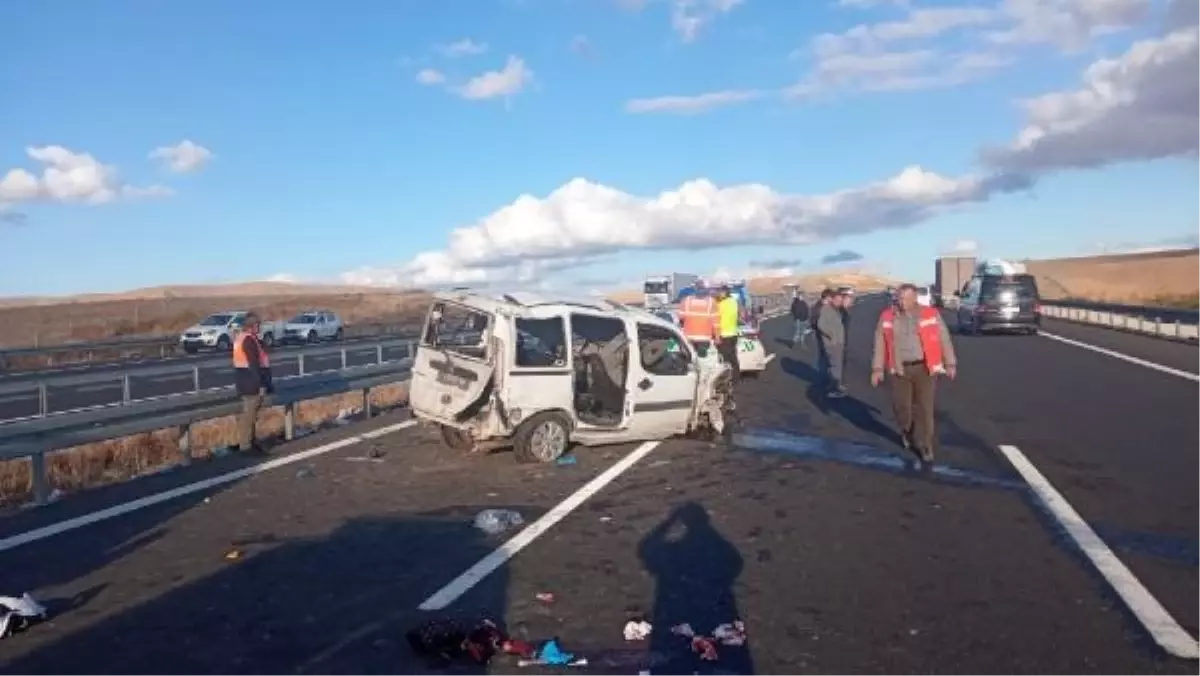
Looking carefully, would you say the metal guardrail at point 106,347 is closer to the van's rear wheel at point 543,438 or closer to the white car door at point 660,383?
the white car door at point 660,383

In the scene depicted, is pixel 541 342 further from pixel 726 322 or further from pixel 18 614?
pixel 726 322

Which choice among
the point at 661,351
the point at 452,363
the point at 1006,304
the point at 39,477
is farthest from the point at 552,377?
the point at 1006,304

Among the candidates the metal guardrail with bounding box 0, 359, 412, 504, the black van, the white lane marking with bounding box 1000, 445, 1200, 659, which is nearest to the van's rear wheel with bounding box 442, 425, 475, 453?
the metal guardrail with bounding box 0, 359, 412, 504

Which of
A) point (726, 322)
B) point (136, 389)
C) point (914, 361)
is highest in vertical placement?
point (726, 322)

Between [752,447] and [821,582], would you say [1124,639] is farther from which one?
[752,447]

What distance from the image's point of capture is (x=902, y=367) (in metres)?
12.8

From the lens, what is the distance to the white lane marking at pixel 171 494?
9.33 m

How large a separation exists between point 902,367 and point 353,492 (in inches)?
228

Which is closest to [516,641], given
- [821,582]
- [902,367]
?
[821,582]

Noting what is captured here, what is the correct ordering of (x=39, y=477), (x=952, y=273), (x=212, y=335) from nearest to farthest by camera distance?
1. (x=39, y=477)
2. (x=212, y=335)
3. (x=952, y=273)

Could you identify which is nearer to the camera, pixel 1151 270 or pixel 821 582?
pixel 821 582

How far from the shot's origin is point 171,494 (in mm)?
11195

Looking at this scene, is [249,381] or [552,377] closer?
[552,377]

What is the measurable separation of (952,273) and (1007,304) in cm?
2695
